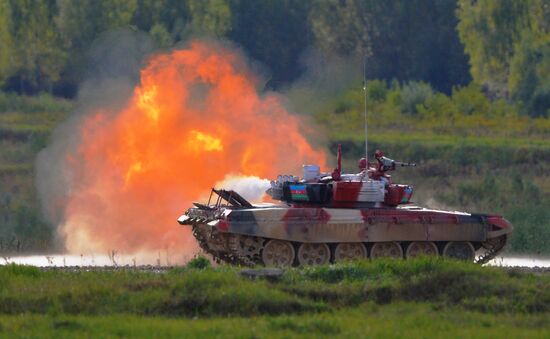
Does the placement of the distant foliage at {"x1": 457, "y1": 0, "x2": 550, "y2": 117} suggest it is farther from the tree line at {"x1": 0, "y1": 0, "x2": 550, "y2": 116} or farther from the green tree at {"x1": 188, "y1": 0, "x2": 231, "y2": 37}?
the green tree at {"x1": 188, "y1": 0, "x2": 231, "y2": 37}

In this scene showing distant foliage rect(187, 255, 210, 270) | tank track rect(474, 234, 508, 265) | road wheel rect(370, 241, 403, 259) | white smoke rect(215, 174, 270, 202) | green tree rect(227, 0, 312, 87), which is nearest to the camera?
distant foliage rect(187, 255, 210, 270)

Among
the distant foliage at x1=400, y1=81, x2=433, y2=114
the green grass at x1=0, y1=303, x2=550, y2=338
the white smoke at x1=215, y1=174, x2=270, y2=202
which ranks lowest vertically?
the green grass at x1=0, y1=303, x2=550, y2=338

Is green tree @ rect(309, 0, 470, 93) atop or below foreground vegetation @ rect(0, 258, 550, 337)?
atop

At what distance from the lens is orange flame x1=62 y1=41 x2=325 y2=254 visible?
38281mm

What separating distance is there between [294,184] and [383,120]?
99.1ft

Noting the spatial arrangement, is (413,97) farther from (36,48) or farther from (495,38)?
(36,48)

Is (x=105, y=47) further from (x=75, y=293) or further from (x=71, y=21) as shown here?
(x=75, y=293)

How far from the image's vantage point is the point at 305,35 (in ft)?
240

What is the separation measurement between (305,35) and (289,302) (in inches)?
1954

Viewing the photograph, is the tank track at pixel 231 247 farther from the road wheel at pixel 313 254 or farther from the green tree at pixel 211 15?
the green tree at pixel 211 15

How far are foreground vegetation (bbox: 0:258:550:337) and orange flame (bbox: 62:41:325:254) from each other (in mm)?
11608

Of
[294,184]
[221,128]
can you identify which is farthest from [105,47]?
[294,184]

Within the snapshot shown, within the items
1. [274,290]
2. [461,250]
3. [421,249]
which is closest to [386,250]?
[421,249]

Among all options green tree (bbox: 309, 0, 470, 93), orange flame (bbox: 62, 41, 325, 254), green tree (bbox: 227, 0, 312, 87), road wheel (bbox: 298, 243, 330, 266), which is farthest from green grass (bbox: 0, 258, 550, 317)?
green tree (bbox: 309, 0, 470, 93)
